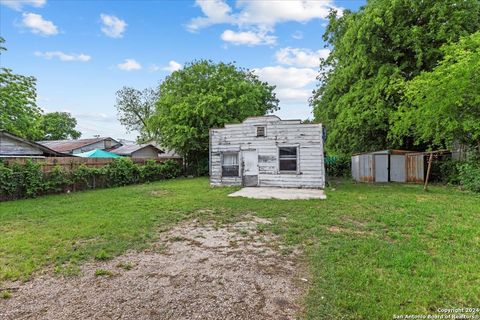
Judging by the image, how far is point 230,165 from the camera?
13312 mm

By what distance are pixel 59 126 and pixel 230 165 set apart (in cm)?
4606

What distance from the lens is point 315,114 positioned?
21234mm

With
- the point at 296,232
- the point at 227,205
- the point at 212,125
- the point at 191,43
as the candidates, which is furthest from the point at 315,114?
the point at 296,232

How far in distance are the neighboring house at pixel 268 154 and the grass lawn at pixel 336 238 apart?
9.12 feet

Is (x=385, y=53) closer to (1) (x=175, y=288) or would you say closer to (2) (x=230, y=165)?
(2) (x=230, y=165)

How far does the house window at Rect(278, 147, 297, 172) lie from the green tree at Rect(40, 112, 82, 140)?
42.0m

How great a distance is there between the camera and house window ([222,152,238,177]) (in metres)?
13.2

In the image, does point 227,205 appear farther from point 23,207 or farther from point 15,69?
point 15,69

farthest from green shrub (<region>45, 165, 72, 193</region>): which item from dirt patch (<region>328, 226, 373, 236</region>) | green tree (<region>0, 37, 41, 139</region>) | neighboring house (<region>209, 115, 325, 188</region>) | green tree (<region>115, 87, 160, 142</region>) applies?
green tree (<region>115, 87, 160, 142</region>)

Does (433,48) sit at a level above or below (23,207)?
above

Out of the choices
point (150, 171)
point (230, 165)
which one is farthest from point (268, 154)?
point (150, 171)

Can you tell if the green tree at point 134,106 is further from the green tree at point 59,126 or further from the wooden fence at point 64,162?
the wooden fence at point 64,162

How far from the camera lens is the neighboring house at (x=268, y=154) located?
467 inches

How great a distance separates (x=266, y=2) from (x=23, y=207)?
428 inches
